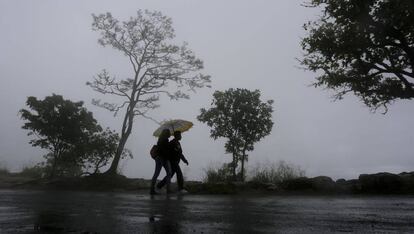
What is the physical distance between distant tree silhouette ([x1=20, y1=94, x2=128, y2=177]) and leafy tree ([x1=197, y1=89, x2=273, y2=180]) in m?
5.58

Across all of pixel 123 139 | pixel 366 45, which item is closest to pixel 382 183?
pixel 366 45

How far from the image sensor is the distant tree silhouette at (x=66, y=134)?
22.5 meters

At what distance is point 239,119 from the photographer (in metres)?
21.0

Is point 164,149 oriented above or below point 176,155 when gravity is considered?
above

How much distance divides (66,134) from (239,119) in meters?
8.93

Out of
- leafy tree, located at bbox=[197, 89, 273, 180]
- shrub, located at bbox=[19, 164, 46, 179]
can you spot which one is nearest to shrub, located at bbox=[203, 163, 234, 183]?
leafy tree, located at bbox=[197, 89, 273, 180]

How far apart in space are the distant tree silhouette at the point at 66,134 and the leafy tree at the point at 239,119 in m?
5.58

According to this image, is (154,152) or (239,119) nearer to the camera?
(154,152)

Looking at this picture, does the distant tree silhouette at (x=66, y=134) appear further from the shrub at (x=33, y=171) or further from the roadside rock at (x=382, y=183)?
the roadside rock at (x=382, y=183)

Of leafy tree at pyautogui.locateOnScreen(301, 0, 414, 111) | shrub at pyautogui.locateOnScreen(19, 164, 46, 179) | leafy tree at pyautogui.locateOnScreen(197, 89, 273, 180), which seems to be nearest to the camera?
leafy tree at pyautogui.locateOnScreen(301, 0, 414, 111)

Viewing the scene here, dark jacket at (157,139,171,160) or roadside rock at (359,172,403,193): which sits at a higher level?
dark jacket at (157,139,171,160)

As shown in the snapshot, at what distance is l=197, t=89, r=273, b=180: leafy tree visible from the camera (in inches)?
824

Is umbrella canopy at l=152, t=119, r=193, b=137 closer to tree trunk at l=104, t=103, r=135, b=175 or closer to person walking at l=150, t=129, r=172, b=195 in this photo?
person walking at l=150, t=129, r=172, b=195

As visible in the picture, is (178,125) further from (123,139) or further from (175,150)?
(123,139)
